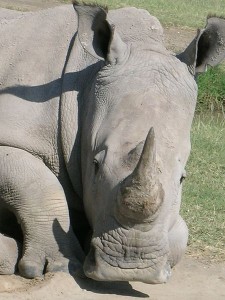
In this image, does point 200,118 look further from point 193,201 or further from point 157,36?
point 157,36

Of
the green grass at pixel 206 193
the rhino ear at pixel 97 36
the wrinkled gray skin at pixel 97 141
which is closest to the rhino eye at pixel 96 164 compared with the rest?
the wrinkled gray skin at pixel 97 141

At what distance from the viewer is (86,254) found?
22.6ft

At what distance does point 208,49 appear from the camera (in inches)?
277

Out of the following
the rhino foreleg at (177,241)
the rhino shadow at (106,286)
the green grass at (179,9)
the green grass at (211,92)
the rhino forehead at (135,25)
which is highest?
the rhino forehead at (135,25)

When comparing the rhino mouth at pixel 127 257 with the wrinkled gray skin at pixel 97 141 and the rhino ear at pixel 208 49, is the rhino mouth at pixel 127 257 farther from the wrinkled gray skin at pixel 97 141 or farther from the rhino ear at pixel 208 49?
A: the rhino ear at pixel 208 49

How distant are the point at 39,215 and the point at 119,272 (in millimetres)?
816

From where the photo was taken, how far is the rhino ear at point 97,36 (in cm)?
690

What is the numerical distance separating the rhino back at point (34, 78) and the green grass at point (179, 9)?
12.0 meters

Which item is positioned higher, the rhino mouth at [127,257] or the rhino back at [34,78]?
the rhino back at [34,78]

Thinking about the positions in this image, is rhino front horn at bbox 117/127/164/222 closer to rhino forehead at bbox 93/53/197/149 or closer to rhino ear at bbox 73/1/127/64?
rhino forehead at bbox 93/53/197/149

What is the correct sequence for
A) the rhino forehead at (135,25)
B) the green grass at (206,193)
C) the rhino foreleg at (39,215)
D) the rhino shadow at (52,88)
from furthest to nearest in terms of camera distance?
the green grass at (206,193) < the rhino forehead at (135,25) < the rhino shadow at (52,88) < the rhino foreleg at (39,215)

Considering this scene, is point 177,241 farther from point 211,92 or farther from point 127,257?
point 211,92

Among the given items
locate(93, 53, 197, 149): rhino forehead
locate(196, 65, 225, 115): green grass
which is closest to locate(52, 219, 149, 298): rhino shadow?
locate(93, 53, 197, 149): rhino forehead

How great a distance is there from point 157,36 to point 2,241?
176cm
